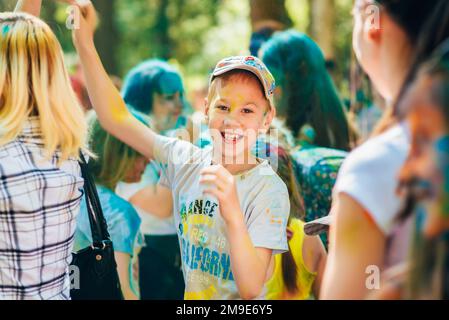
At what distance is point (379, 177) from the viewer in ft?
6.15

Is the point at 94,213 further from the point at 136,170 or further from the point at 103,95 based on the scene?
the point at 136,170

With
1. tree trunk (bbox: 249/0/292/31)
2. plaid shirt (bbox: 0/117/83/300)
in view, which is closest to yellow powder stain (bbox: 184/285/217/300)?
plaid shirt (bbox: 0/117/83/300)

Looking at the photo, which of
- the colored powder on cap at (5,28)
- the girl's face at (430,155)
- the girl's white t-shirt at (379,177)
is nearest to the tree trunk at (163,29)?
the colored powder on cap at (5,28)

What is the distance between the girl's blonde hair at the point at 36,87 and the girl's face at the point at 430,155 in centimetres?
139

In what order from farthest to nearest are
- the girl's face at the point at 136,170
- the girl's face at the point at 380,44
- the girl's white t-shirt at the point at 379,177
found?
the girl's face at the point at 136,170 → the girl's face at the point at 380,44 → the girl's white t-shirt at the point at 379,177

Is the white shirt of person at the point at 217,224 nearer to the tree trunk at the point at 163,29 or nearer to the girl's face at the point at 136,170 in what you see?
the girl's face at the point at 136,170

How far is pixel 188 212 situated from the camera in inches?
117

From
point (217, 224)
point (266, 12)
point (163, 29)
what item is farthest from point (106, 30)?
point (217, 224)

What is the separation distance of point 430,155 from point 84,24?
1.86m

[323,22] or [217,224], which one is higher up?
[323,22]

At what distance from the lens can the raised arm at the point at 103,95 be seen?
3.12 metres

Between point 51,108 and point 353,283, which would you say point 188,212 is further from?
point 353,283
